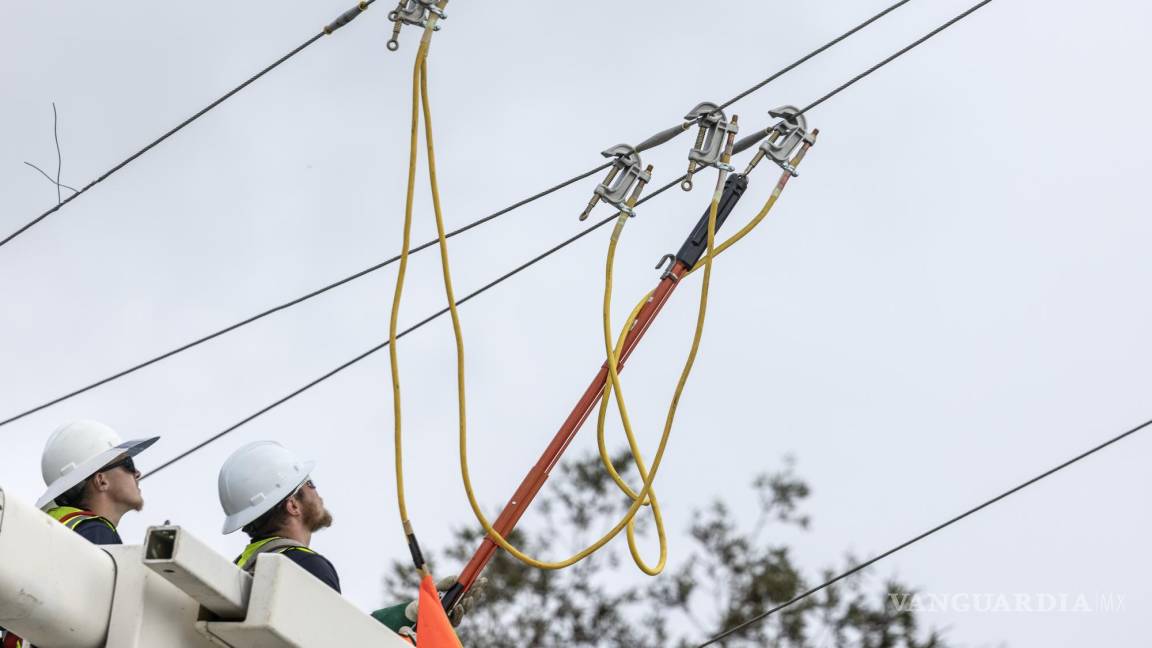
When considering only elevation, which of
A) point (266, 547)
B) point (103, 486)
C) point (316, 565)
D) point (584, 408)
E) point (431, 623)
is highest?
point (103, 486)

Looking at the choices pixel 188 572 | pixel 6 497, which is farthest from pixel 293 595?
pixel 6 497

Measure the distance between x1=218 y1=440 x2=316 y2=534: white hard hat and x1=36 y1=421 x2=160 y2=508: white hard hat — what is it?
0.36 metres

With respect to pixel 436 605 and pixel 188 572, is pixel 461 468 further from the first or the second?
pixel 188 572

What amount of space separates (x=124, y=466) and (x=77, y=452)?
27 cm

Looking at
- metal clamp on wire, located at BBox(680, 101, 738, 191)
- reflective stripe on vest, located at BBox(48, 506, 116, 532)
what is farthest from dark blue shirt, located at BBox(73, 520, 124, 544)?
metal clamp on wire, located at BBox(680, 101, 738, 191)

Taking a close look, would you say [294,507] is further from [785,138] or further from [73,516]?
[785,138]

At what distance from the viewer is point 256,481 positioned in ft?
16.6

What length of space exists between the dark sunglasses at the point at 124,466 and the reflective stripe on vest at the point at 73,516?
16 centimetres

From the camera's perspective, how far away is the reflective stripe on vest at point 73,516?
4789 mm

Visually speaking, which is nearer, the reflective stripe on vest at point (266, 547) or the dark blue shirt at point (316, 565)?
the dark blue shirt at point (316, 565)

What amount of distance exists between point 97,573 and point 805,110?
2.48 metres

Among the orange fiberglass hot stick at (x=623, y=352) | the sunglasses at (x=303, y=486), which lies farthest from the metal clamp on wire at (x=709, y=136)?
the sunglasses at (x=303, y=486)

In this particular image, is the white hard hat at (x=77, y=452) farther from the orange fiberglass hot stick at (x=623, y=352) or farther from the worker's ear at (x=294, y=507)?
the orange fiberglass hot stick at (x=623, y=352)

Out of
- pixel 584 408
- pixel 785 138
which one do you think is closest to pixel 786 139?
pixel 785 138
